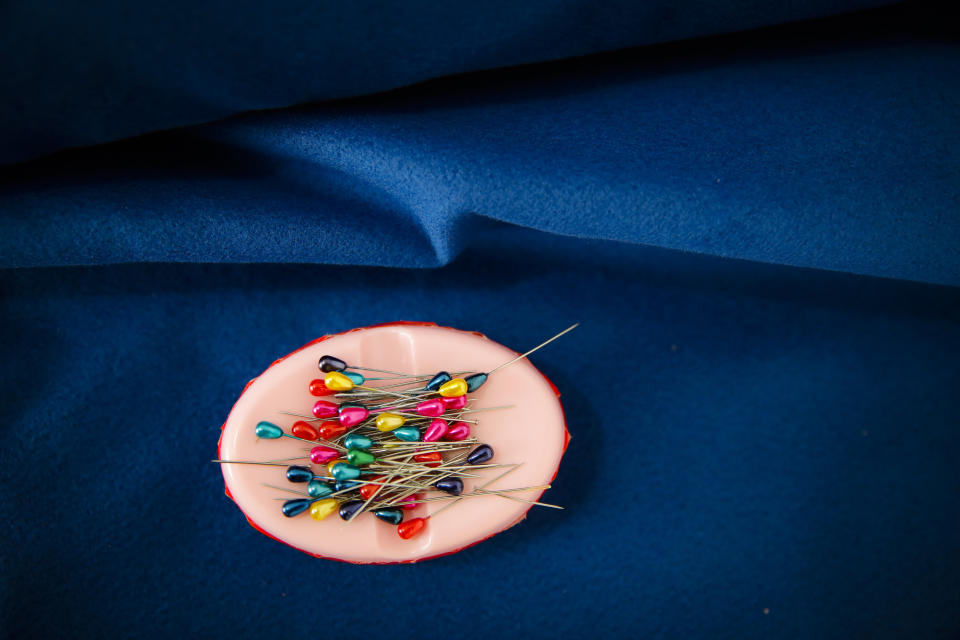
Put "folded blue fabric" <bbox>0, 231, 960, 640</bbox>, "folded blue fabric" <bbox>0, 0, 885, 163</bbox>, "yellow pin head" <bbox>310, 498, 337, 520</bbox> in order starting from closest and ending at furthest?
"folded blue fabric" <bbox>0, 0, 885, 163</bbox> < "yellow pin head" <bbox>310, 498, 337, 520</bbox> < "folded blue fabric" <bbox>0, 231, 960, 640</bbox>

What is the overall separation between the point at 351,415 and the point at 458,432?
15 centimetres

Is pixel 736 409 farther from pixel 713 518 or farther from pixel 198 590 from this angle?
pixel 198 590

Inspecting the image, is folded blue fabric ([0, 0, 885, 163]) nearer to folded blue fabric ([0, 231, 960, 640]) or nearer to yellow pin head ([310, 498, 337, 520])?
folded blue fabric ([0, 231, 960, 640])

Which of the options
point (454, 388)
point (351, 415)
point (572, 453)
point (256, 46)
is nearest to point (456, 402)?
point (454, 388)

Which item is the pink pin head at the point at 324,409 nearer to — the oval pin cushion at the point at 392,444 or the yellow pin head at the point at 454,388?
the oval pin cushion at the point at 392,444

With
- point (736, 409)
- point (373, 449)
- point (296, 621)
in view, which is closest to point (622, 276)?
point (736, 409)

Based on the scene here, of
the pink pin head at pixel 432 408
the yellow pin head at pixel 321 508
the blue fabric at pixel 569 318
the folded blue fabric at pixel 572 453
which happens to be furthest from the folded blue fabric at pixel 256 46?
the yellow pin head at pixel 321 508

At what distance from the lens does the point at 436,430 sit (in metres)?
0.89

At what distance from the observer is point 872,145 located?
0.93 m

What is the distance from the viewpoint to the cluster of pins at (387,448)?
0.88 m

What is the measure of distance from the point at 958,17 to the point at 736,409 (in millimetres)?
715

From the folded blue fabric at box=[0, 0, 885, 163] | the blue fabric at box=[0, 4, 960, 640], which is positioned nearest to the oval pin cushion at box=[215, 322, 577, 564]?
the blue fabric at box=[0, 4, 960, 640]

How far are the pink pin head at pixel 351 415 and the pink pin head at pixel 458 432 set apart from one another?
0.40 feet

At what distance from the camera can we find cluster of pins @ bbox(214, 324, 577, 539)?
88 centimetres
